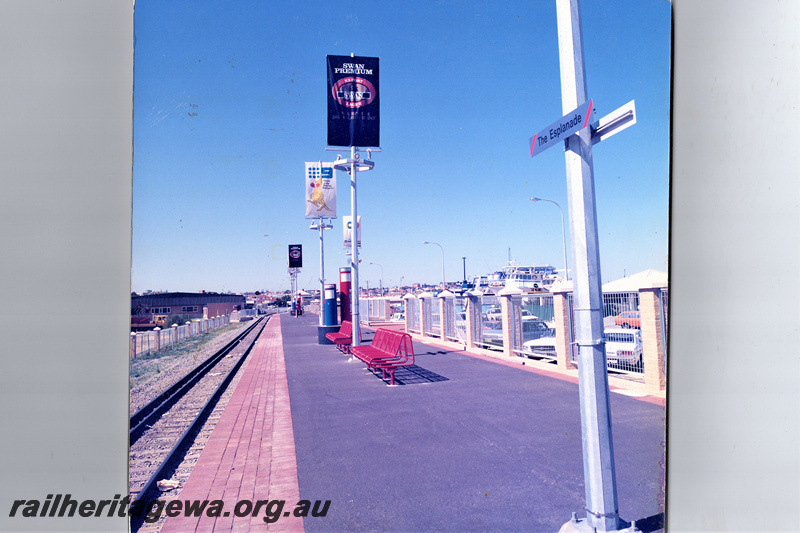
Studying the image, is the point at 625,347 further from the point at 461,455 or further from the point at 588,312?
the point at 588,312

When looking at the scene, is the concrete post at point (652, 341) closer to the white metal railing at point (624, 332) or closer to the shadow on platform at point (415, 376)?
the white metal railing at point (624, 332)

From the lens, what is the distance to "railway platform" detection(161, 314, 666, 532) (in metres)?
3.32

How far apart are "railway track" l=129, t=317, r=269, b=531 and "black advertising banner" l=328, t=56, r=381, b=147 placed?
5.82 meters

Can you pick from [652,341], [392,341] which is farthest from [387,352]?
[652,341]

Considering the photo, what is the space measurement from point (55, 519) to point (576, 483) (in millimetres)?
3868

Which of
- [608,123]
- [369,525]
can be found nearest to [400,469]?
[369,525]

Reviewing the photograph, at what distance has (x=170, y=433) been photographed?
6.62 m

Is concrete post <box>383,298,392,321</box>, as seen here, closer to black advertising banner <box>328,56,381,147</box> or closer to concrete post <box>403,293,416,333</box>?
concrete post <box>403,293,416,333</box>

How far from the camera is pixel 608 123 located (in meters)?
2.86

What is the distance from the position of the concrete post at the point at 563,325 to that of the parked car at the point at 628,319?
1217mm

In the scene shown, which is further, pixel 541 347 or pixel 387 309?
pixel 387 309

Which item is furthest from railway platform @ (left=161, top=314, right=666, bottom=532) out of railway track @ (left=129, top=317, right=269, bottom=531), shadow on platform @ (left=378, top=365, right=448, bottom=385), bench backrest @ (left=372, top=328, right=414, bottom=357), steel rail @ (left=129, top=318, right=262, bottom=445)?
steel rail @ (left=129, top=318, right=262, bottom=445)

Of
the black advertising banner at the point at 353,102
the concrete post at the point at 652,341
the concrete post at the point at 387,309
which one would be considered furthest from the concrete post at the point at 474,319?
the concrete post at the point at 387,309

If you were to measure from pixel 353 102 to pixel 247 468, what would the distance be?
750cm
